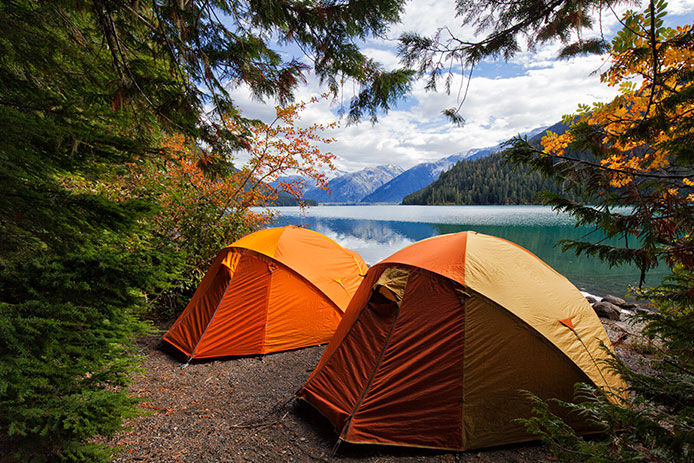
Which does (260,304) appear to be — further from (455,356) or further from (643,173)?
(643,173)

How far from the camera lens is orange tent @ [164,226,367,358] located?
5305 mm

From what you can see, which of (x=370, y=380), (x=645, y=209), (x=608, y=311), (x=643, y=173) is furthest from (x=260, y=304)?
(x=608, y=311)

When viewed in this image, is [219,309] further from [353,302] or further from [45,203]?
[45,203]

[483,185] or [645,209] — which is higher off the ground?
[483,185]

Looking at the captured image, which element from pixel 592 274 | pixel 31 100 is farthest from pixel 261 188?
pixel 592 274

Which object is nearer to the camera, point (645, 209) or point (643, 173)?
point (645, 209)

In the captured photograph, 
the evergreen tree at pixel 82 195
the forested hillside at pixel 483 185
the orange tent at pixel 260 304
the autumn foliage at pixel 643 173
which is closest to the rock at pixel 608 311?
the autumn foliage at pixel 643 173

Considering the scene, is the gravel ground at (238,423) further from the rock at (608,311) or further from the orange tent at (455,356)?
the rock at (608,311)

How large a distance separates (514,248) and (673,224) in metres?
1.70

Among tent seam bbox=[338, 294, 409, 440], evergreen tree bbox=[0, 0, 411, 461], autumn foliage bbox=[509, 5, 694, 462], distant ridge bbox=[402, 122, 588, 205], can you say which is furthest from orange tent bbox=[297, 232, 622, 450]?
distant ridge bbox=[402, 122, 588, 205]

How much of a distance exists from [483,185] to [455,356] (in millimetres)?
113004

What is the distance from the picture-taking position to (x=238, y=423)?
3703 mm

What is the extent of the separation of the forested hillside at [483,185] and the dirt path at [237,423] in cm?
9578

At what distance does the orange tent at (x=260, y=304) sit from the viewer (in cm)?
530
